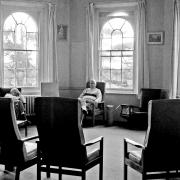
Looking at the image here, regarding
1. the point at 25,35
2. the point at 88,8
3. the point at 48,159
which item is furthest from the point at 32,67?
the point at 48,159

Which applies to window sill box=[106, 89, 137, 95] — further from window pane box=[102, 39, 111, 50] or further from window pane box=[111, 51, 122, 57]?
window pane box=[102, 39, 111, 50]

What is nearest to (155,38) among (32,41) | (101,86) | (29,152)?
(101,86)

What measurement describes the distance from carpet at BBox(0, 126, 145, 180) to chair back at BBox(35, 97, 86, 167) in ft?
2.49

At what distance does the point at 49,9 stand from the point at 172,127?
5.64 metres

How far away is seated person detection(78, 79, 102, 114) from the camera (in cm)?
737

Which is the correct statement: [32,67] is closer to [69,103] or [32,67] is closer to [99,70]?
[99,70]

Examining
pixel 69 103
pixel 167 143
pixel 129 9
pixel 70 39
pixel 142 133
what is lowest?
pixel 142 133

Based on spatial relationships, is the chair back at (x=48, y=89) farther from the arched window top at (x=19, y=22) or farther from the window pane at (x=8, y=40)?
the arched window top at (x=19, y=22)

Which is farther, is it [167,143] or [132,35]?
[132,35]

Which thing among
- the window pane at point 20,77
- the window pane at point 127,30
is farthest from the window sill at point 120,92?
the window pane at point 20,77

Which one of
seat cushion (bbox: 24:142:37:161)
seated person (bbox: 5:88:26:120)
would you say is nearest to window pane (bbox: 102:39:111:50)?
seated person (bbox: 5:88:26:120)

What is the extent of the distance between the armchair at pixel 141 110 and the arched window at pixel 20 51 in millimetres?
2337

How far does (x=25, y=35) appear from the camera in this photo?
26.1 ft

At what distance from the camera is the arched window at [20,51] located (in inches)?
308
